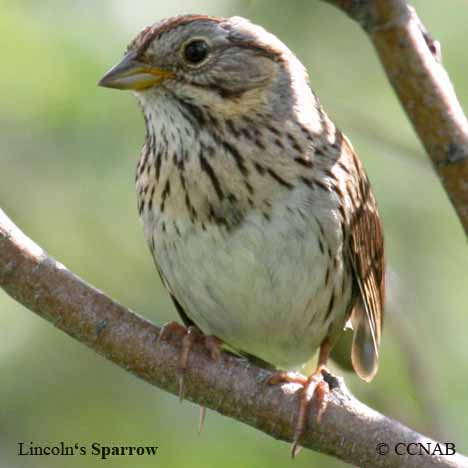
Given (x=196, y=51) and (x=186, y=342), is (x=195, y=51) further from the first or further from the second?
(x=186, y=342)

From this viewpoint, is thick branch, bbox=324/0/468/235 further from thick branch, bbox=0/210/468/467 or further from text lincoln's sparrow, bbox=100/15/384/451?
text lincoln's sparrow, bbox=100/15/384/451

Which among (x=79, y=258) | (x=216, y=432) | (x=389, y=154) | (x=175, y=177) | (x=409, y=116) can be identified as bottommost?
(x=216, y=432)

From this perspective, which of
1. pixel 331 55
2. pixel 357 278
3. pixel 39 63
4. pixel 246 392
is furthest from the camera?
pixel 331 55

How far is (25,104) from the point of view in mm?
5113

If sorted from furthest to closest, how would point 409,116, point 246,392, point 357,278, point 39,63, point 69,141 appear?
1. point 69,141
2. point 39,63
3. point 357,278
4. point 246,392
5. point 409,116

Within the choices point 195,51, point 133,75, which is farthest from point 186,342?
point 195,51

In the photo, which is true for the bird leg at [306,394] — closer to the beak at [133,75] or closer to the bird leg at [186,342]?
the bird leg at [186,342]

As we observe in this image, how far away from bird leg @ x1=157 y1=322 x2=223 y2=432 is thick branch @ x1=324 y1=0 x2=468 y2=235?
1.09 metres

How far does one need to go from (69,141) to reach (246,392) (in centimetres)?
230

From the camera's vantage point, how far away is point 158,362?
347 cm

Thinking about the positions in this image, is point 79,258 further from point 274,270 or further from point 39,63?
point 274,270

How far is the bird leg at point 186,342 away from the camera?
3.45 metres

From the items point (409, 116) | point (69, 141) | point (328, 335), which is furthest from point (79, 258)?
point (409, 116)

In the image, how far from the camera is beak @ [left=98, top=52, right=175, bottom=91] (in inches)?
157
